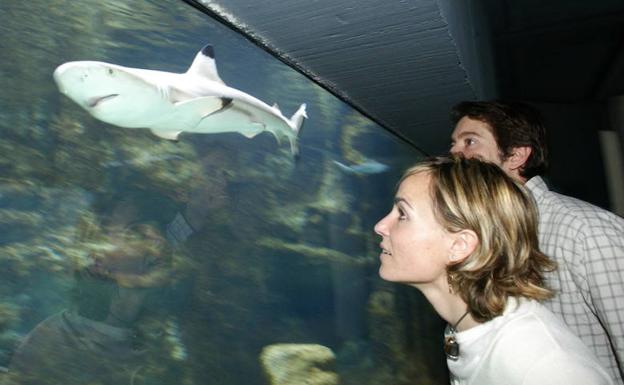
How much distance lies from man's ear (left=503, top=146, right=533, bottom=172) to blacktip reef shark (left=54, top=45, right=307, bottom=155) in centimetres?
144

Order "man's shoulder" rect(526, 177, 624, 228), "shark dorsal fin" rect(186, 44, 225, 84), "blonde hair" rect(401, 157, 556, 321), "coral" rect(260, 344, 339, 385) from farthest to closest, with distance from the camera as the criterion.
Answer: "coral" rect(260, 344, 339, 385) < "shark dorsal fin" rect(186, 44, 225, 84) < "man's shoulder" rect(526, 177, 624, 228) < "blonde hair" rect(401, 157, 556, 321)

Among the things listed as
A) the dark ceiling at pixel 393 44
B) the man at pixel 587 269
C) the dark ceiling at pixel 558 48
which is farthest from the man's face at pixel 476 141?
the dark ceiling at pixel 558 48

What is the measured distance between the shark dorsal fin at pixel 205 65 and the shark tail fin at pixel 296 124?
2.67 feet

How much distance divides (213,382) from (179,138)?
117cm

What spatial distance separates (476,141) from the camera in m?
2.56

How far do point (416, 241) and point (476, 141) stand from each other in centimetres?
123

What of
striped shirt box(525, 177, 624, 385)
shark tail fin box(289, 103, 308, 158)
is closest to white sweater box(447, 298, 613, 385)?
striped shirt box(525, 177, 624, 385)

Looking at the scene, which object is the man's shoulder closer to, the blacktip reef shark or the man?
the man

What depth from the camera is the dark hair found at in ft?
8.17

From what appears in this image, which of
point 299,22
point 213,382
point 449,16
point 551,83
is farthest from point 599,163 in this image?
point 213,382

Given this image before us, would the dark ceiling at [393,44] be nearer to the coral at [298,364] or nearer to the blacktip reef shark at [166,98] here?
the blacktip reef shark at [166,98]

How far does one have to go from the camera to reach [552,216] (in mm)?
2057

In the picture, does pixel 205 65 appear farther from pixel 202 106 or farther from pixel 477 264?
pixel 477 264

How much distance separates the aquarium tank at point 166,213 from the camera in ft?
4.82
